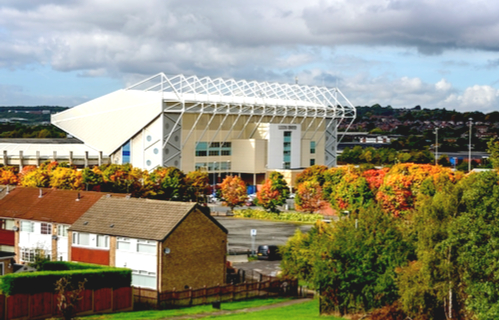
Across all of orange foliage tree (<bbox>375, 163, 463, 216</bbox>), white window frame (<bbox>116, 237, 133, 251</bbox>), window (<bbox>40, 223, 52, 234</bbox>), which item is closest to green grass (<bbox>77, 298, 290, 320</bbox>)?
white window frame (<bbox>116, 237, 133, 251</bbox>)

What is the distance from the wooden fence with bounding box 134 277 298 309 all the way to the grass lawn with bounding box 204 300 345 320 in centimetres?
299

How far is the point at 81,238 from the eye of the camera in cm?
4600

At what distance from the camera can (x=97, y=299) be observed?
125 feet

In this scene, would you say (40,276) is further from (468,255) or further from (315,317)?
(468,255)

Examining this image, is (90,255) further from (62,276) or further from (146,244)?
(62,276)

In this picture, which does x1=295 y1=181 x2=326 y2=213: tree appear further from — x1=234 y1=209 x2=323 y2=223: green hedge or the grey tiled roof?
the grey tiled roof

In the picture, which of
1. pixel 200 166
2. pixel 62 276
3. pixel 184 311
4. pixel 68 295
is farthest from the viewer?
pixel 200 166

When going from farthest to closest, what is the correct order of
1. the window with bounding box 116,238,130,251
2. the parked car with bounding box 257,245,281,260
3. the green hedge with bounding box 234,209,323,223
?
1. the green hedge with bounding box 234,209,323,223
2. the parked car with bounding box 257,245,281,260
3. the window with bounding box 116,238,130,251

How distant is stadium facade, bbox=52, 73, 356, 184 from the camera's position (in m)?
120

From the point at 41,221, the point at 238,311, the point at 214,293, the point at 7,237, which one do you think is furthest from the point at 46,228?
the point at 238,311

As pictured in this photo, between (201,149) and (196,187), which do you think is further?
(201,149)

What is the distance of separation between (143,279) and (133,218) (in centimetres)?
363

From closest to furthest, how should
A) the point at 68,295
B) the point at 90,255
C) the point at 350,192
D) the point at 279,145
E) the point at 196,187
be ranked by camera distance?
the point at 68,295, the point at 90,255, the point at 350,192, the point at 196,187, the point at 279,145

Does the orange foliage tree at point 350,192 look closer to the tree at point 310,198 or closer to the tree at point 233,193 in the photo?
the tree at point 310,198
